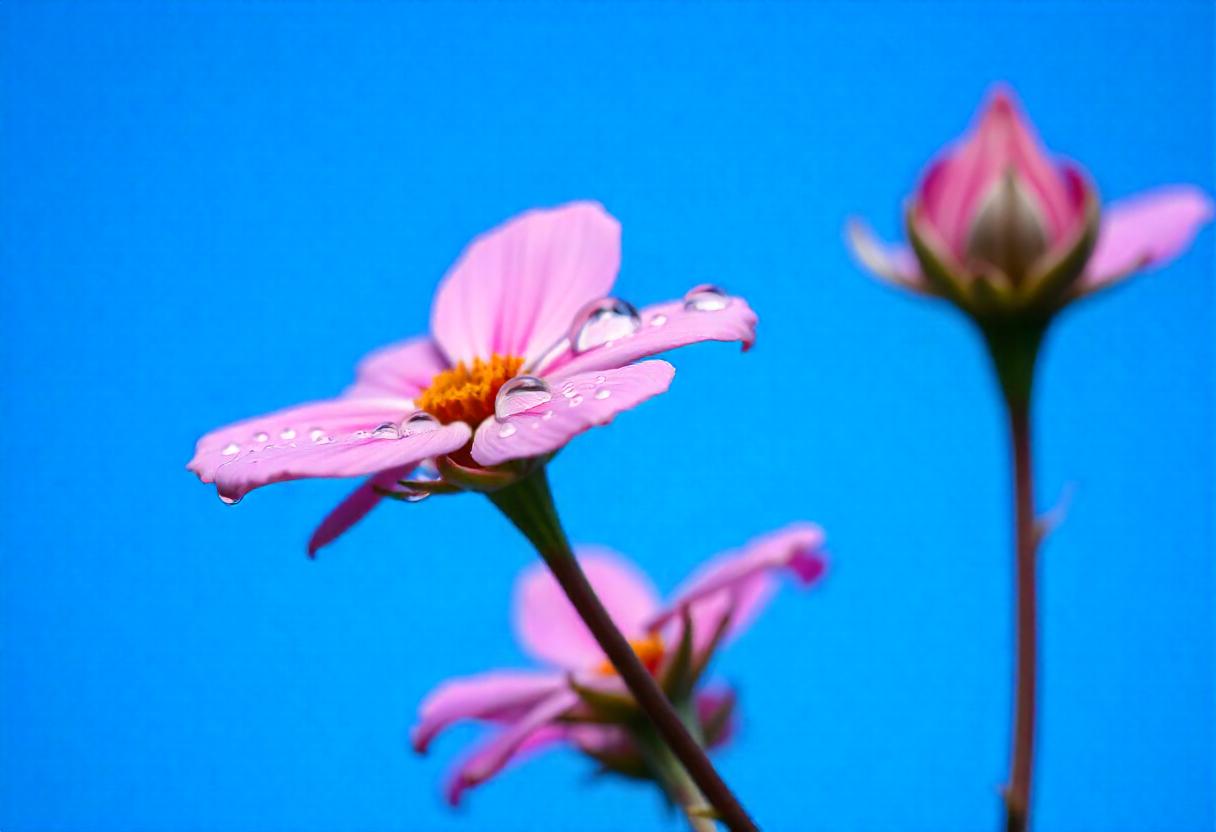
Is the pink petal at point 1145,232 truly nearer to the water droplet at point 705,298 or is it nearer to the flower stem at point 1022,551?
the flower stem at point 1022,551

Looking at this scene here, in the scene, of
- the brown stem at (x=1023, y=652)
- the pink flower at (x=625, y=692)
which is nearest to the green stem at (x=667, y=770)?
the pink flower at (x=625, y=692)

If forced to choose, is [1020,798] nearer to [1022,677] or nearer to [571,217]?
[1022,677]

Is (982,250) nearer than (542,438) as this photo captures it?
No

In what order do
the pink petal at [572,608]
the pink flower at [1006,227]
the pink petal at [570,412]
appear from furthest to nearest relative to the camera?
1. the pink petal at [572,608]
2. the pink flower at [1006,227]
3. the pink petal at [570,412]

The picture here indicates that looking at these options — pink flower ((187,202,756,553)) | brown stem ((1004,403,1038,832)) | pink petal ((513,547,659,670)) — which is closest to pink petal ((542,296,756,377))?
pink flower ((187,202,756,553))

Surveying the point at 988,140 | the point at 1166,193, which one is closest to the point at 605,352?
the point at 988,140

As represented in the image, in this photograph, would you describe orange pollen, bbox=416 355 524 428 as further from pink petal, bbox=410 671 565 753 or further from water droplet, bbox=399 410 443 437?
pink petal, bbox=410 671 565 753

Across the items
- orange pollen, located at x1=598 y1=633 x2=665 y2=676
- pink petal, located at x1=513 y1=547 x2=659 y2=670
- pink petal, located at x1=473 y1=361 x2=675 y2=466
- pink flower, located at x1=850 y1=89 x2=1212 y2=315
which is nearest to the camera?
pink petal, located at x1=473 y1=361 x2=675 y2=466

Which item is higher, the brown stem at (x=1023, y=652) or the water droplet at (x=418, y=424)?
the water droplet at (x=418, y=424)
